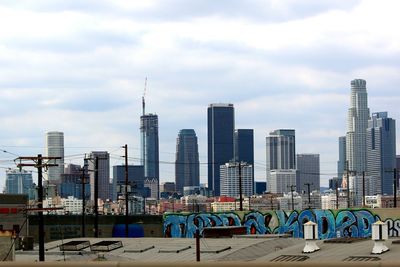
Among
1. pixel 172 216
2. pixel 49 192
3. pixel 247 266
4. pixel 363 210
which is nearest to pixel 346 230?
pixel 363 210

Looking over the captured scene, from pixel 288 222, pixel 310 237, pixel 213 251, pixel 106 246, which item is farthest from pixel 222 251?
pixel 288 222

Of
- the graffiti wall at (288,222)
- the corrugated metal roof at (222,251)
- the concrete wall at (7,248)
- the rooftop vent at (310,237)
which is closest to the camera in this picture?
the concrete wall at (7,248)

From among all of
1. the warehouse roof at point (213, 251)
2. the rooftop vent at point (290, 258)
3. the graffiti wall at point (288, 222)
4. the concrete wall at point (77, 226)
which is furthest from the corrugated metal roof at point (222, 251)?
the concrete wall at point (77, 226)

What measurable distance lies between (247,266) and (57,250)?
4867 centimetres

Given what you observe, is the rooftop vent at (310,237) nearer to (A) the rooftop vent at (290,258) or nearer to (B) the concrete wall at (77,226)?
(A) the rooftop vent at (290,258)

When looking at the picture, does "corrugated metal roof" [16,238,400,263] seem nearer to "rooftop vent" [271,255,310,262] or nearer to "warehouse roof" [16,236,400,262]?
Result: "warehouse roof" [16,236,400,262]

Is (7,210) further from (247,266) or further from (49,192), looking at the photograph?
(247,266)

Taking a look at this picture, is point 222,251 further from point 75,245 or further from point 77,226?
point 77,226

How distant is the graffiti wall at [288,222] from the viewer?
87375 mm

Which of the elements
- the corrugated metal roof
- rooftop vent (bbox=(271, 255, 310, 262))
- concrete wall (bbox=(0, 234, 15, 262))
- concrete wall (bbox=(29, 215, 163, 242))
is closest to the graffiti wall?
concrete wall (bbox=(29, 215, 163, 242))

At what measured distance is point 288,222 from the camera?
94188 mm

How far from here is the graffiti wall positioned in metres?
87.4

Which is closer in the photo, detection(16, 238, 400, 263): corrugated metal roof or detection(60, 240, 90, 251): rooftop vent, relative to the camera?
detection(16, 238, 400, 263): corrugated metal roof

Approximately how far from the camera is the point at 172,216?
103 meters
